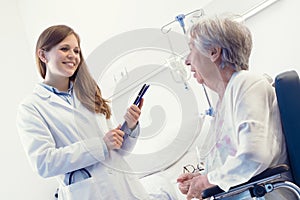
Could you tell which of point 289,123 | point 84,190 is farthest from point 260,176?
point 84,190

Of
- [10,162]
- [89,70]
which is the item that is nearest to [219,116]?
[89,70]

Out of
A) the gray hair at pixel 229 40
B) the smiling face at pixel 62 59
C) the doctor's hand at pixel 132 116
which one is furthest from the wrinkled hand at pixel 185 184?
the smiling face at pixel 62 59

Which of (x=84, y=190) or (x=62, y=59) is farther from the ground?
(x=62, y=59)

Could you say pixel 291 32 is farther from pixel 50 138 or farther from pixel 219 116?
pixel 50 138

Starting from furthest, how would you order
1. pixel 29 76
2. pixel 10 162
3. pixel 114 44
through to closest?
1. pixel 29 76
2. pixel 10 162
3. pixel 114 44

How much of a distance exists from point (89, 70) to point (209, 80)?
494 millimetres

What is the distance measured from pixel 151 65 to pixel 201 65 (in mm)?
663

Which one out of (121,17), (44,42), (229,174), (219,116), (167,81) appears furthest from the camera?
(121,17)

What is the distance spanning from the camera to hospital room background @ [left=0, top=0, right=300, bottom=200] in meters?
1.47

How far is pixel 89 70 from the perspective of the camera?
141 cm

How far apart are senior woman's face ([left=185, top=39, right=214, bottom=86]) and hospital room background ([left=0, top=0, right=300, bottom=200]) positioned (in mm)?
209

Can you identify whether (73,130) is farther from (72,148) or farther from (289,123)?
(289,123)

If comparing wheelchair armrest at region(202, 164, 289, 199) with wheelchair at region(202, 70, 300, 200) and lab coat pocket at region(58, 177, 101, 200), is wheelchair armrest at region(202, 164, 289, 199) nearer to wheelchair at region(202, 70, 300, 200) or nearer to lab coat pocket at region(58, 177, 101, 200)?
wheelchair at region(202, 70, 300, 200)

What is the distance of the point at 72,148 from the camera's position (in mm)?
1198
